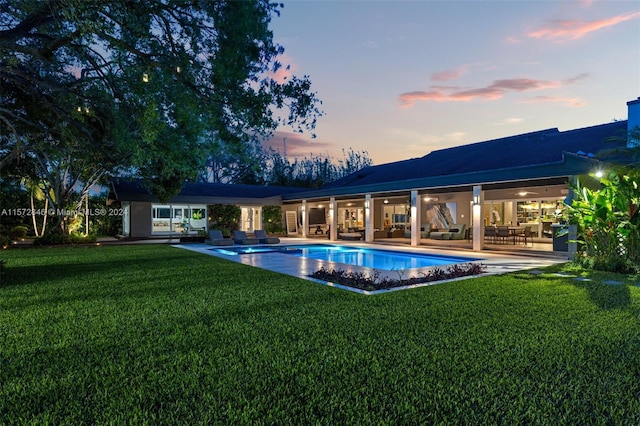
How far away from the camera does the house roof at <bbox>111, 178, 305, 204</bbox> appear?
23750mm

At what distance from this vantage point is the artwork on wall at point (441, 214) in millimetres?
23812

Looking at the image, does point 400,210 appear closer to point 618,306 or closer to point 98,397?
point 618,306

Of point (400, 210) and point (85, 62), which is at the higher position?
point (85, 62)

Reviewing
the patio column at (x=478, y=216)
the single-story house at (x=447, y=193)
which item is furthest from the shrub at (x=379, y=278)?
the patio column at (x=478, y=216)

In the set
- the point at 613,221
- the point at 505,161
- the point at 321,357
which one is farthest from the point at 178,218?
the point at 321,357

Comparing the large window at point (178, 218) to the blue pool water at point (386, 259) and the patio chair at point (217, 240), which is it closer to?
the patio chair at point (217, 240)

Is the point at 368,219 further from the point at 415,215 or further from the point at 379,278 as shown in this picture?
the point at 379,278

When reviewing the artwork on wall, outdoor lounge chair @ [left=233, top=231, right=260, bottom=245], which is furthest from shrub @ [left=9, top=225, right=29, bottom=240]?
the artwork on wall

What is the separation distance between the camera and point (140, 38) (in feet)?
27.9

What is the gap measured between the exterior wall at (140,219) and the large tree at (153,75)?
37.6 ft

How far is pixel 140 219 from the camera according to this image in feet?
81.0

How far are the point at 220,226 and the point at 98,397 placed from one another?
23.5 m

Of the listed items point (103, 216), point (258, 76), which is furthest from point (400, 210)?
point (103, 216)

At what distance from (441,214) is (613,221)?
14.7m
